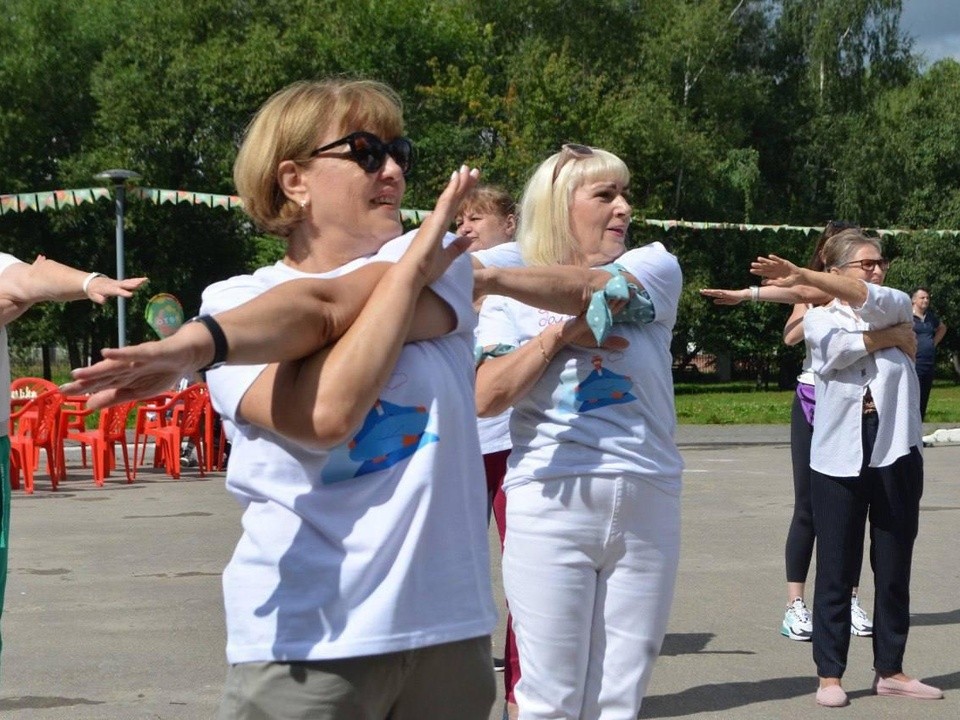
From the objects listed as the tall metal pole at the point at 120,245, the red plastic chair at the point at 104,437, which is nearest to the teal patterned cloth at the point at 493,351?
the red plastic chair at the point at 104,437

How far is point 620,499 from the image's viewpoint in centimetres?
355

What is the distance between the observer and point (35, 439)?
13711 millimetres

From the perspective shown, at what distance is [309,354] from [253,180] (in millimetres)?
422

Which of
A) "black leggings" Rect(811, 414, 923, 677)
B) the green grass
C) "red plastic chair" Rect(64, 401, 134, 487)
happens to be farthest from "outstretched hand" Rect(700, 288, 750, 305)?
the green grass

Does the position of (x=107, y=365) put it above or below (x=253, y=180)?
below

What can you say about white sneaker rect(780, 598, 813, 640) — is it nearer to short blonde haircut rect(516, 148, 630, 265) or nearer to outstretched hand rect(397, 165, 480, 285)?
short blonde haircut rect(516, 148, 630, 265)

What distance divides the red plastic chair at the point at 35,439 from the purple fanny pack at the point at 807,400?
8524mm

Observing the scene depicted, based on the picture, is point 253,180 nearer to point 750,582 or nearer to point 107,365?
point 107,365

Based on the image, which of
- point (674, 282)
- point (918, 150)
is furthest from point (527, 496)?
point (918, 150)

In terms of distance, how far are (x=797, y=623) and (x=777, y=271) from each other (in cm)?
247

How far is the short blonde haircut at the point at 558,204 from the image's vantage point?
3.77m

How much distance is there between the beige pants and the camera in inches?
83.2

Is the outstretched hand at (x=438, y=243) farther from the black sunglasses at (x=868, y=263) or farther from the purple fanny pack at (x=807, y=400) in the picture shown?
the purple fanny pack at (x=807, y=400)

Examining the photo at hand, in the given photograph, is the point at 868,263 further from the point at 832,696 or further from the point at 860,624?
the point at 860,624
